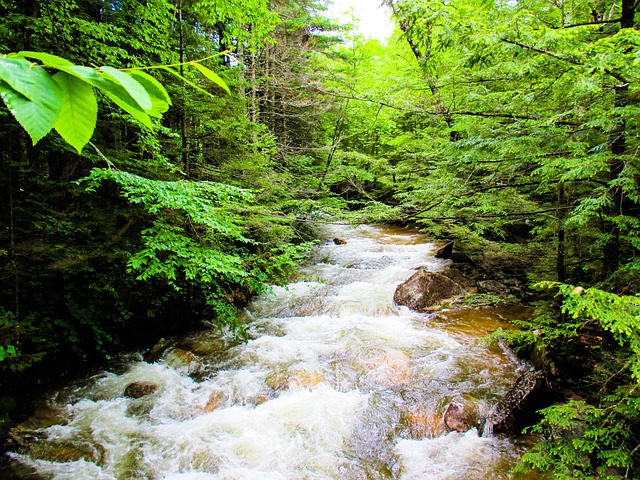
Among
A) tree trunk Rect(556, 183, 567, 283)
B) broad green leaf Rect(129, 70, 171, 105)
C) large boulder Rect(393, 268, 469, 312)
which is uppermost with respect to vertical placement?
broad green leaf Rect(129, 70, 171, 105)

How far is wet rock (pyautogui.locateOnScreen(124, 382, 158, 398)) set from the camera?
189 inches

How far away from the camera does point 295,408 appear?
459 cm

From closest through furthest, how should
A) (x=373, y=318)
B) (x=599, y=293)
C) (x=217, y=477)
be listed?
(x=599, y=293), (x=217, y=477), (x=373, y=318)

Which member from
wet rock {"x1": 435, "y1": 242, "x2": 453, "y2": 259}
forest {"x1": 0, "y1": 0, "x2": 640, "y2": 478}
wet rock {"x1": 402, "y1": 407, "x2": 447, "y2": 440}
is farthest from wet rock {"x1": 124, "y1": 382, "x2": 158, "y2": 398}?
wet rock {"x1": 435, "y1": 242, "x2": 453, "y2": 259}

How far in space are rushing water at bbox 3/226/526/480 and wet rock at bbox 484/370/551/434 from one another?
182mm

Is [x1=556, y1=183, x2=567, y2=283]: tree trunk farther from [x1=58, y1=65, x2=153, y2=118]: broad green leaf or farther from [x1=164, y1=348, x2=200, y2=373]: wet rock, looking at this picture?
[x1=164, y1=348, x2=200, y2=373]: wet rock

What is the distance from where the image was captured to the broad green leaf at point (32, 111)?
51cm

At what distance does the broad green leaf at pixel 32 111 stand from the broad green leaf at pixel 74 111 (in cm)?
3

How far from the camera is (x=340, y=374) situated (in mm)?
5309

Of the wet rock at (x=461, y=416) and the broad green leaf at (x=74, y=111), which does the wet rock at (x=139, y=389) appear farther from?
the broad green leaf at (x=74, y=111)

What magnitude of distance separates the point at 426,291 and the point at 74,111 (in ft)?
26.3

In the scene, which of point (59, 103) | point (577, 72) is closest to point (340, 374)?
point (577, 72)

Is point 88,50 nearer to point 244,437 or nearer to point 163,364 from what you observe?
A: point 163,364

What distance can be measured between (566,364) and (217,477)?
4.97 meters
